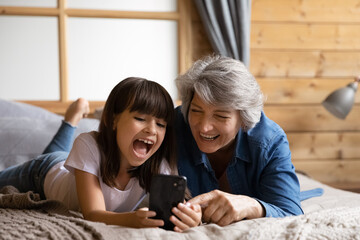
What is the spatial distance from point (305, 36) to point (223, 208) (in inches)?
90.4

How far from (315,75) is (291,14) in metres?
0.49

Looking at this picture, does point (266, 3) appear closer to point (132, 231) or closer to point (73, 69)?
point (73, 69)

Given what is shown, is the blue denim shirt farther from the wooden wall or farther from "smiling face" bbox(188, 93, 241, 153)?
the wooden wall

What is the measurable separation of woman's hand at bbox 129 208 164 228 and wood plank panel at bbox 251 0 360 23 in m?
2.26

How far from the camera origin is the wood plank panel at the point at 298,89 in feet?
10.0

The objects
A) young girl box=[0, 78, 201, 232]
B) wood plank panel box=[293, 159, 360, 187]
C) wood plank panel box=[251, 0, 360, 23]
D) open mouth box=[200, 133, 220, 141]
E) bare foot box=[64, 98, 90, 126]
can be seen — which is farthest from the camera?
wood plank panel box=[293, 159, 360, 187]

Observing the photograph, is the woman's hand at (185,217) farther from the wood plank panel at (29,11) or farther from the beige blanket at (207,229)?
the wood plank panel at (29,11)

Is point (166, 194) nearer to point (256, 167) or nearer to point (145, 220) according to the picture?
point (145, 220)

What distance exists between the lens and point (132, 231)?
0.98 m

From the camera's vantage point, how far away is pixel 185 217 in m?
1.05

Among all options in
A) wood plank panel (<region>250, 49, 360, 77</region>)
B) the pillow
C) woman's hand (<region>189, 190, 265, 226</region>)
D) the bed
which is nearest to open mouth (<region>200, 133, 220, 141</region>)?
woman's hand (<region>189, 190, 265, 226</region>)

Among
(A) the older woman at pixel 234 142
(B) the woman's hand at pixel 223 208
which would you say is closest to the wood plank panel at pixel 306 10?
(A) the older woman at pixel 234 142

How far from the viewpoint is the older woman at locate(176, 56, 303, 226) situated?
4.31 ft

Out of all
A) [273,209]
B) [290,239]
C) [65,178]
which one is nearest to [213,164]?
[273,209]
